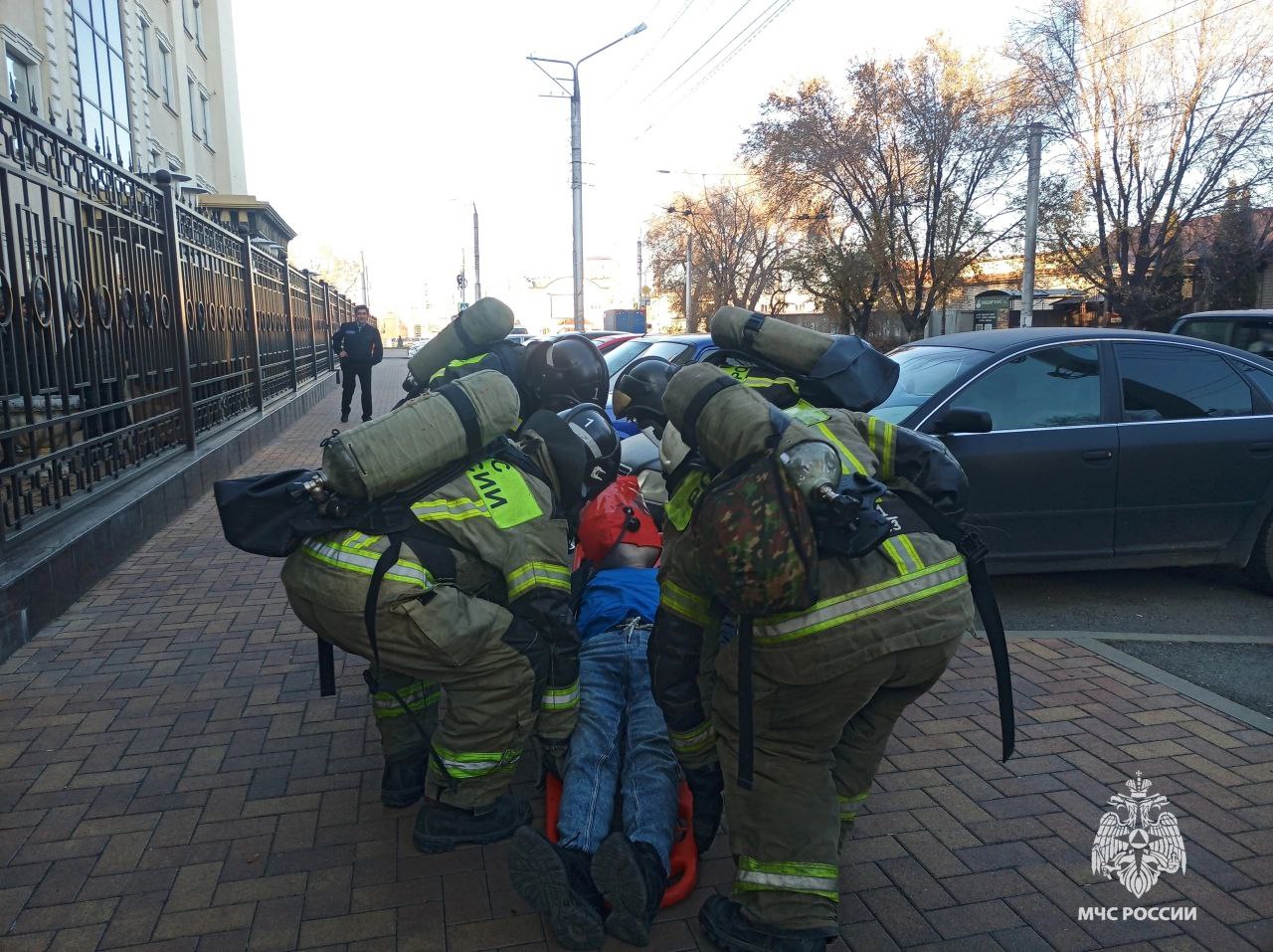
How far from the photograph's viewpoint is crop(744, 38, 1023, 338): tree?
2816cm

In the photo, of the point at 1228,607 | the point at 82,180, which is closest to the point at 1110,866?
the point at 1228,607

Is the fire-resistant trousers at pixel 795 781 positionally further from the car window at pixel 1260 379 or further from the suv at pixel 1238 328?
the suv at pixel 1238 328

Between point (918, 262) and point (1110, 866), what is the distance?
30.7m

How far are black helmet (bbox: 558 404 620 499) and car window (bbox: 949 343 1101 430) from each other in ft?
9.08

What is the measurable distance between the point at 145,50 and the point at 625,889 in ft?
91.6

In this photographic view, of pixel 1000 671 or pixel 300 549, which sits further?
pixel 300 549

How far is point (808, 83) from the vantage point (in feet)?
100

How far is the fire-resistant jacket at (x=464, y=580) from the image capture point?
2.69 metres

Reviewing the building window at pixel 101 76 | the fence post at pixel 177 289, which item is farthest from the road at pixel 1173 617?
the building window at pixel 101 76

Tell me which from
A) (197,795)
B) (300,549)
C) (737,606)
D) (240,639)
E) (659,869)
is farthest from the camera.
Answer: (240,639)

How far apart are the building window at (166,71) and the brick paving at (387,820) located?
26370 millimetres

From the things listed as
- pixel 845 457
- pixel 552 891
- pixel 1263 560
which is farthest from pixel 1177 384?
pixel 552 891

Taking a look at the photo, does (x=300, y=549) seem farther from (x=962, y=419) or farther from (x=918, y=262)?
(x=918, y=262)

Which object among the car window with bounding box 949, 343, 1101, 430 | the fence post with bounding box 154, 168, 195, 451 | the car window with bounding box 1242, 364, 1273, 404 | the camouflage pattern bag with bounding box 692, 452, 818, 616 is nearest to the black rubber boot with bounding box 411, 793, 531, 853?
the camouflage pattern bag with bounding box 692, 452, 818, 616
